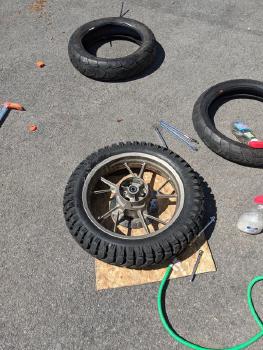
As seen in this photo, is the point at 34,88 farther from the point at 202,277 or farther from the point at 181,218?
the point at 202,277

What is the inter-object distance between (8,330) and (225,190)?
8.96ft

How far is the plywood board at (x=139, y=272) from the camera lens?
3.36 m

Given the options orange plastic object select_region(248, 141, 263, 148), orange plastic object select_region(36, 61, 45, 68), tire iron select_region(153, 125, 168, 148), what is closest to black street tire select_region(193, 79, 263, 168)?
orange plastic object select_region(248, 141, 263, 148)

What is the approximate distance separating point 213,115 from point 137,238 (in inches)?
93.0

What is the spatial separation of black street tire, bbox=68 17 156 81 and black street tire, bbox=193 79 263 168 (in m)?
1.15

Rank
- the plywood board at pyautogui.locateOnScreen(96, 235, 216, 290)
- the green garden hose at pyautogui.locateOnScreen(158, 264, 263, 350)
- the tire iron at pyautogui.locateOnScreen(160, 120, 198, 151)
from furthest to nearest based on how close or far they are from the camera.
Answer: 1. the tire iron at pyautogui.locateOnScreen(160, 120, 198, 151)
2. the plywood board at pyautogui.locateOnScreen(96, 235, 216, 290)
3. the green garden hose at pyautogui.locateOnScreen(158, 264, 263, 350)

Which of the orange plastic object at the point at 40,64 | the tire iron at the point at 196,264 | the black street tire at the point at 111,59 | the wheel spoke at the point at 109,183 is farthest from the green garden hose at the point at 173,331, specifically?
the orange plastic object at the point at 40,64

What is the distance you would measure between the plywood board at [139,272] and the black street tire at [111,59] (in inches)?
112

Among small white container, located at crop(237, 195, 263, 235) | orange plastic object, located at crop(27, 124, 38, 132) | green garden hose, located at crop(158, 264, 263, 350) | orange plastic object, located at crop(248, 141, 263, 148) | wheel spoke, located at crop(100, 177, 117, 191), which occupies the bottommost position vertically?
green garden hose, located at crop(158, 264, 263, 350)

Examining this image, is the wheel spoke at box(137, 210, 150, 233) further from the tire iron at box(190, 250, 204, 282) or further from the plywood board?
the tire iron at box(190, 250, 204, 282)

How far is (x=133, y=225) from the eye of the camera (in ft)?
12.2

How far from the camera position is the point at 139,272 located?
3410mm

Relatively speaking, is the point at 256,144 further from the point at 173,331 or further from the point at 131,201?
the point at 173,331

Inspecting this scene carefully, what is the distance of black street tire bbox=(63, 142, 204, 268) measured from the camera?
126 inches
